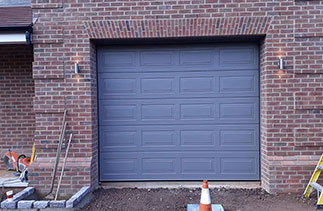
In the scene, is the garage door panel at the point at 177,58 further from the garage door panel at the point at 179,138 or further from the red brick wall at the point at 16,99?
the red brick wall at the point at 16,99

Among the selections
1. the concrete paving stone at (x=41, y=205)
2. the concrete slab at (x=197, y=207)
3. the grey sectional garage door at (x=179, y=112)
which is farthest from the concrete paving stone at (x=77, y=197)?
the concrete slab at (x=197, y=207)

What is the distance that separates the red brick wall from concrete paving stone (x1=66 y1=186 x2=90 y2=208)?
234cm

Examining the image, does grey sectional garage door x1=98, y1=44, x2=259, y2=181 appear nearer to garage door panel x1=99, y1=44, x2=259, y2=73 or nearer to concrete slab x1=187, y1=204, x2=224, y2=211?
garage door panel x1=99, y1=44, x2=259, y2=73

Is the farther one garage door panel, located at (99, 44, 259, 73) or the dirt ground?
garage door panel, located at (99, 44, 259, 73)

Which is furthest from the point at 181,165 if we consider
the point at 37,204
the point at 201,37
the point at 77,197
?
the point at 37,204

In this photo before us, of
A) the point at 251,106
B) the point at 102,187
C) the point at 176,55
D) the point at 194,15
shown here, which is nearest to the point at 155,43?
the point at 176,55

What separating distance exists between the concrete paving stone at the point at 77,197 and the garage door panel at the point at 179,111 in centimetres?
133

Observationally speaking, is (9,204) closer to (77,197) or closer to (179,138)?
(77,197)

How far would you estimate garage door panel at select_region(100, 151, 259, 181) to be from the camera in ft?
17.5

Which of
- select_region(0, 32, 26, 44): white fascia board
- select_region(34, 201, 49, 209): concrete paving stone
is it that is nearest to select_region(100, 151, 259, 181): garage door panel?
select_region(34, 201, 49, 209): concrete paving stone

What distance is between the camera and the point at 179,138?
17.7 feet

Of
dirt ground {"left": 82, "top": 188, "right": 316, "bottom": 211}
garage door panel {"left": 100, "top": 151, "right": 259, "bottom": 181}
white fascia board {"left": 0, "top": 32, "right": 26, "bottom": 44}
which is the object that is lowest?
dirt ground {"left": 82, "top": 188, "right": 316, "bottom": 211}

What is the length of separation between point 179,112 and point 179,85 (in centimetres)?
54

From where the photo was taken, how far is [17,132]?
20.5 ft
